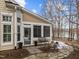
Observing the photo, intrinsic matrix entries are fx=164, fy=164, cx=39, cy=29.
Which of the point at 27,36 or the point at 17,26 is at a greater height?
the point at 17,26

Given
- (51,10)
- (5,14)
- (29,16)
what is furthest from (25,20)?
(51,10)

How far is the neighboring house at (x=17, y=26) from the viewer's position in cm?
1557

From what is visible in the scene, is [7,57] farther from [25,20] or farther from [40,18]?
[40,18]

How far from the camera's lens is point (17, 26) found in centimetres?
1733

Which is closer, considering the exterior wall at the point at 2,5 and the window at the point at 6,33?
the exterior wall at the point at 2,5

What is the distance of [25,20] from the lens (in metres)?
20.5

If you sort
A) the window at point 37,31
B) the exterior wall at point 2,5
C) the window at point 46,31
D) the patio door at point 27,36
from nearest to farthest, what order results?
the exterior wall at point 2,5 < the patio door at point 27,36 < the window at point 37,31 < the window at point 46,31

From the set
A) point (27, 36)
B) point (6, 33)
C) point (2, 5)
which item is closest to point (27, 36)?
point (27, 36)

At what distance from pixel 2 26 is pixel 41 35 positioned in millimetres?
8437

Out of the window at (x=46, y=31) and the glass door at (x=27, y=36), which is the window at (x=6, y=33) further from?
the window at (x=46, y=31)

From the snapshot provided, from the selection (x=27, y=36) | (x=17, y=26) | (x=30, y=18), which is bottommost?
(x=27, y=36)

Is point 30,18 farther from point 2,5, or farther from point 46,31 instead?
point 2,5

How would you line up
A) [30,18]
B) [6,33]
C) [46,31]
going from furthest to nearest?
[46,31], [30,18], [6,33]

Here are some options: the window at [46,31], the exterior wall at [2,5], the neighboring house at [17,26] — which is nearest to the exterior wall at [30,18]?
the neighboring house at [17,26]
